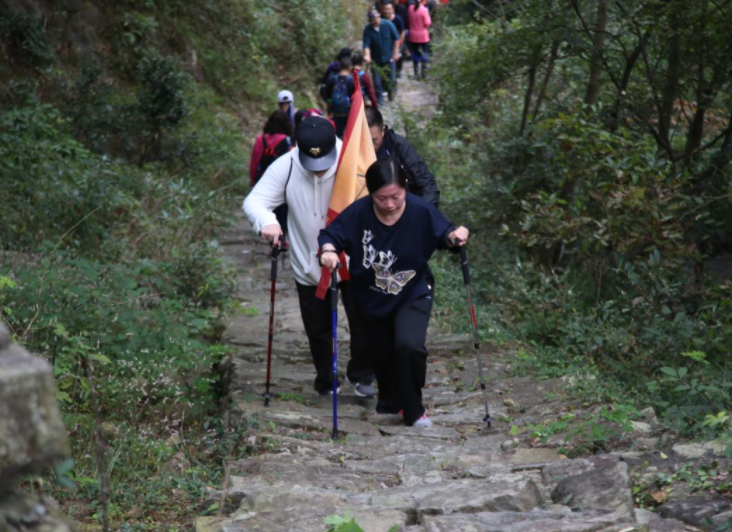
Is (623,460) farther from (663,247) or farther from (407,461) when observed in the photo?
(663,247)

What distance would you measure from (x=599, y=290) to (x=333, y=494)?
5.31 meters

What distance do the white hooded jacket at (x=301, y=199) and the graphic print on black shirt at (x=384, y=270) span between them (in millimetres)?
647

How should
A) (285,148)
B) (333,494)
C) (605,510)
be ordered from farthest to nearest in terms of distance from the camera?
(285,148), (333,494), (605,510)

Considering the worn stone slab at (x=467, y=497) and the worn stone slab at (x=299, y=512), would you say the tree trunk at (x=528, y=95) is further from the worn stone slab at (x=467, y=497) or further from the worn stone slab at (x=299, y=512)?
the worn stone slab at (x=299, y=512)

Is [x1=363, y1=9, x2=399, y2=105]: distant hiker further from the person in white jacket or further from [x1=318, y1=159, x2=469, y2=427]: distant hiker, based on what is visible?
[x1=318, y1=159, x2=469, y2=427]: distant hiker

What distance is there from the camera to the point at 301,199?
662 cm

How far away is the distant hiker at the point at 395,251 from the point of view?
5.93 m

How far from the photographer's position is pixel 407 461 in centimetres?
534

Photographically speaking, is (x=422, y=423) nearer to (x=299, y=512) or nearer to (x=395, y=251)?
(x=395, y=251)

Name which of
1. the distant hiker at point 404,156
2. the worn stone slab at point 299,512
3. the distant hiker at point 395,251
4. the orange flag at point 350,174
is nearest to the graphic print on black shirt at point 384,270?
the distant hiker at point 395,251

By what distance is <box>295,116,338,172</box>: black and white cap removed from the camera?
6.46m

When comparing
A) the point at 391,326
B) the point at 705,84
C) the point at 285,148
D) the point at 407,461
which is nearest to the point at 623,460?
the point at 407,461

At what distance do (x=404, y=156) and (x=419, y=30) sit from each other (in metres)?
16.3

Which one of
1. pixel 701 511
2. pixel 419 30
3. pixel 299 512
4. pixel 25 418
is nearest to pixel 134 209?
pixel 299 512
